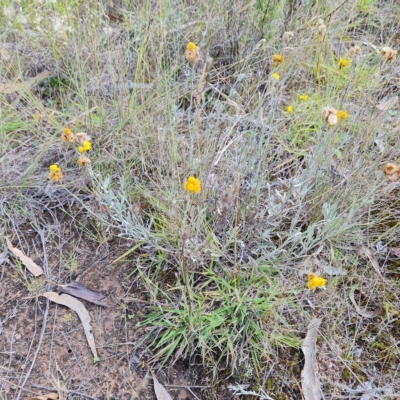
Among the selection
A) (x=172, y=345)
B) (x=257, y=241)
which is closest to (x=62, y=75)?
(x=257, y=241)

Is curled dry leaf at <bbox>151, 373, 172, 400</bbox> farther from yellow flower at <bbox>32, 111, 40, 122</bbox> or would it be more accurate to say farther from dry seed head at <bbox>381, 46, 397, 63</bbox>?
dry seed head at <bbox>381, 46, 397, 63</bbox>

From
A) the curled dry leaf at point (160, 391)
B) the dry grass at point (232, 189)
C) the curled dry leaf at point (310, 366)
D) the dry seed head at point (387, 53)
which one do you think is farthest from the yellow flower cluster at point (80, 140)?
the dry seed head at point (387, 53)

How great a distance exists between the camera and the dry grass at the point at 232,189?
1132 millimetres

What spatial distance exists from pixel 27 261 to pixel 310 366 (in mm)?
928

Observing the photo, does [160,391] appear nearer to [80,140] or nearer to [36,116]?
[80,140]

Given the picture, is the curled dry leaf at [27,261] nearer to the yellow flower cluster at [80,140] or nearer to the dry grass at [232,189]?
the dry grass at [232,189]

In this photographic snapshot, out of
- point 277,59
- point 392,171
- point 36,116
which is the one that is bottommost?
point 36,116

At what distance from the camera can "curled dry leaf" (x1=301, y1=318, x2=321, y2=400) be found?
42.4 inches

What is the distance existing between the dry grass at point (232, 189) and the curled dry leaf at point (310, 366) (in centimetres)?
3

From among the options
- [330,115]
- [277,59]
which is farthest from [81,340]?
[277,59]

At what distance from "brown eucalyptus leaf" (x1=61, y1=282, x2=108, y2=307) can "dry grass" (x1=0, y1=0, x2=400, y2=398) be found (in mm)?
145

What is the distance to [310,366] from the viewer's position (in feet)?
3.64

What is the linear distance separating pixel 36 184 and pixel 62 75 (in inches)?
23.4

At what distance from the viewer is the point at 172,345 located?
3.61ft
